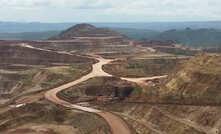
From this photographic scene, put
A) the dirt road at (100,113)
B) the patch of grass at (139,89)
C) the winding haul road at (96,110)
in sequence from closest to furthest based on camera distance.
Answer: the dirt road at (100,113)
the winding haul road at (96,110)
the patch of grass at (139,89)

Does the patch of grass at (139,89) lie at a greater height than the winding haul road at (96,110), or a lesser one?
greater

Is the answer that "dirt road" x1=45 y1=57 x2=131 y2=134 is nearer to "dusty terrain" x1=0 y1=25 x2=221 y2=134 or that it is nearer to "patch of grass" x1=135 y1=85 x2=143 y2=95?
"dusty terrain" x1=0 y1=25 x2=221 y2=134

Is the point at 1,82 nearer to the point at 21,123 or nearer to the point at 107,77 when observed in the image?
the point at 107,77

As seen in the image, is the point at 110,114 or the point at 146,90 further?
the point at 146,90

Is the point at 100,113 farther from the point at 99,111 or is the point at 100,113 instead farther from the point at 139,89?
the point at 139,89

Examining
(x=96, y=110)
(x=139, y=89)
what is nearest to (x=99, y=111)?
(x=96, y=110)

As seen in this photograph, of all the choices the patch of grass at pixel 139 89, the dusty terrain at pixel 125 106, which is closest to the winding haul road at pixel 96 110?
the dusty terrain at pixel 125 106

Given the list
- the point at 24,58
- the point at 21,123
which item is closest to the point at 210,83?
the point at 21,123

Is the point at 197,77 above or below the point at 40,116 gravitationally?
above

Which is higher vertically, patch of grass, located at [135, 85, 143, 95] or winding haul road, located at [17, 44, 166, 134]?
patch of grass, located at [135, 85, 143, 95]

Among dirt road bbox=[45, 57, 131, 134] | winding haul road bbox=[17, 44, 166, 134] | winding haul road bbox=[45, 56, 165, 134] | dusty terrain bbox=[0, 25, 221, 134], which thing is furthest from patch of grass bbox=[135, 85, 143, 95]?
dirt road bbox=[45, 57, 131, 134]

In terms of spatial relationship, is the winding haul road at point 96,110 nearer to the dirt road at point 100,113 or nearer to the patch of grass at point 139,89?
the dirt road at point 100,113
